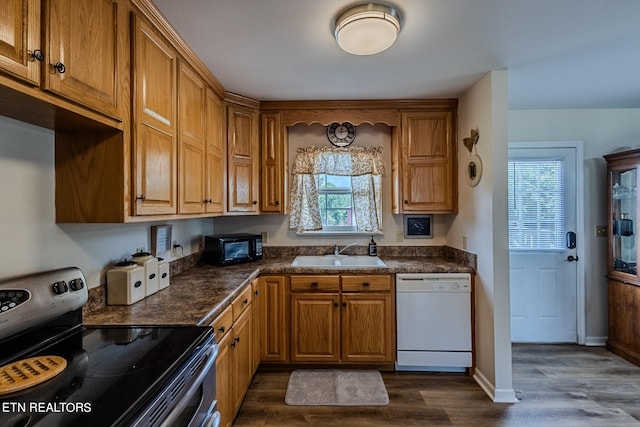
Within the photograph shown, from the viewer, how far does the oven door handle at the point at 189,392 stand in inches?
37.3

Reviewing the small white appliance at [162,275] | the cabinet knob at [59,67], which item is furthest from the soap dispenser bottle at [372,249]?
the cabinet knob at [59,67]

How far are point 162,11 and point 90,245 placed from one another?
1.24 m

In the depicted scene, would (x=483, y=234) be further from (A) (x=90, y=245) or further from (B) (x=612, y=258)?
(A) (x=90, y=245)

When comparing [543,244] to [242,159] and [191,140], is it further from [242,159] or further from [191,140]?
[191,140]

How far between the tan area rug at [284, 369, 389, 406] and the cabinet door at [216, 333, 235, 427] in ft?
1.85

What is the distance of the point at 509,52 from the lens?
6.63ft

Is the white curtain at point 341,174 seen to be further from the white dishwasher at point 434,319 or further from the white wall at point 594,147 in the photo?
the white wall at point 594,147

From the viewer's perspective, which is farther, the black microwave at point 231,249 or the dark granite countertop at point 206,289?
the black microwave at point 231,249

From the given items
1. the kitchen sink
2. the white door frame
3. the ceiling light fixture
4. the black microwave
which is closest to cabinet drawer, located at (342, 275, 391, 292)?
the kitchen sink

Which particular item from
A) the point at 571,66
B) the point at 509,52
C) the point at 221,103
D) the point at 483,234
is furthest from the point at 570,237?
the point at 221,103

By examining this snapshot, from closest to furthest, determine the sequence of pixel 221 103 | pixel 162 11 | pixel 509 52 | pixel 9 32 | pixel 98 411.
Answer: pixel 98 411 → pixel 9 32 → pixel 162 11 → pixel 509 52 → pixel 221 103

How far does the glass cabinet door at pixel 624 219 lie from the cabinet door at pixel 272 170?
10.4 feet

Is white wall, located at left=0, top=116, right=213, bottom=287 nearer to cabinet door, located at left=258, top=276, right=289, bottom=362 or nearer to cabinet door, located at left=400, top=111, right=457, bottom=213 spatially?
cabinet door, located at left=258, top=276, right=289, bottom=362

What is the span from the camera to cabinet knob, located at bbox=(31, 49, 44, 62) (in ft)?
3.05
